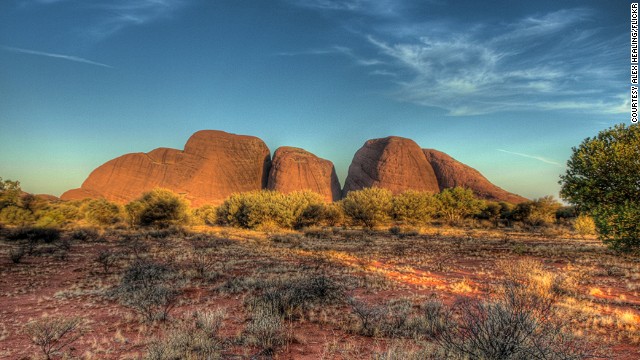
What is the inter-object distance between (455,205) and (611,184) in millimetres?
39420

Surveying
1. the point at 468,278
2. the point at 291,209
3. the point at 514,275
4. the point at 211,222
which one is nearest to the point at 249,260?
the point at 468,278

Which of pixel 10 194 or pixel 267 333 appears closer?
pixel 267 333

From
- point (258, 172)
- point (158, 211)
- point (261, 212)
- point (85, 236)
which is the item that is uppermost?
point (258, 172)

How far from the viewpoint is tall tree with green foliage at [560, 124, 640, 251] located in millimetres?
8852

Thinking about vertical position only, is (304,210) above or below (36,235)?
above

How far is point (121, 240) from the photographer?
22.4 metres

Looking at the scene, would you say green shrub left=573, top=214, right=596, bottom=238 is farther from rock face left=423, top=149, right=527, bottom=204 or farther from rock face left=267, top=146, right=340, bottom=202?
rock face left=267, top=146, right=340, bottom=202

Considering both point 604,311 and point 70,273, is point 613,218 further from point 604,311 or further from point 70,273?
point 70,273

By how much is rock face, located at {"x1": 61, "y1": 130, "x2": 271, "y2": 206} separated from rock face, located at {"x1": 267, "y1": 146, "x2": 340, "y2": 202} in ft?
16.0

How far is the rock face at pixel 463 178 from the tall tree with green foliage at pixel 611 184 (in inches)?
2596

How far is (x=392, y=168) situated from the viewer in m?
78.7

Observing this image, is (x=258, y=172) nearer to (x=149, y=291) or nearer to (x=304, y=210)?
(x=304, y=210)

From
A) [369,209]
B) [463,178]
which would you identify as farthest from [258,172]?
[463,178]

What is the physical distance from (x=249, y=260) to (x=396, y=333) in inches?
402
